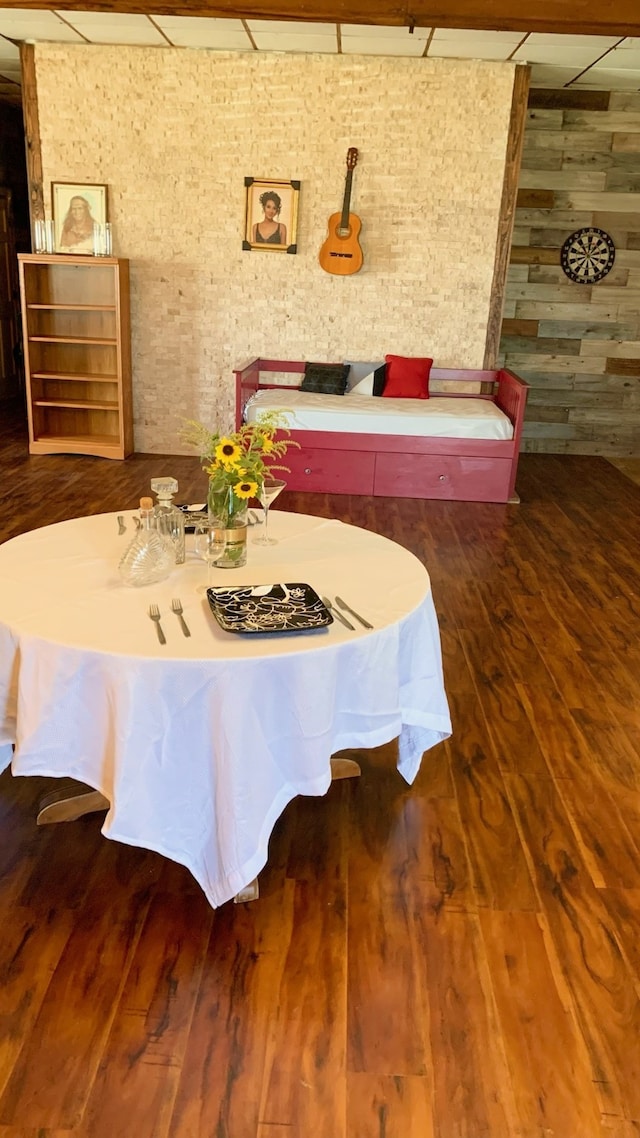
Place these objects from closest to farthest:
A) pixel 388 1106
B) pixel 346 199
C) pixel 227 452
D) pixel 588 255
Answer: pixel 388 1106 < pixel 227 452 < pixel 346 199 < pixel 588 255

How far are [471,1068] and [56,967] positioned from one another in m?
0.85

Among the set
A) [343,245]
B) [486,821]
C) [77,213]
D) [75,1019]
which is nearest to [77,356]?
[77,213]

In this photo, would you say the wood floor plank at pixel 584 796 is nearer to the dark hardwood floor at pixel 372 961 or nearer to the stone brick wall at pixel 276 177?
the dark hardwood floor at pixel 372 961

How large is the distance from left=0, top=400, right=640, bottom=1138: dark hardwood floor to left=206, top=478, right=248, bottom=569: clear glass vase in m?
0.72

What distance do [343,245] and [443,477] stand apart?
5.80 ft

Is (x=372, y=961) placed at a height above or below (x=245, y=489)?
below

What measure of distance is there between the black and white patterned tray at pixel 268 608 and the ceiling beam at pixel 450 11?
9.01 feet

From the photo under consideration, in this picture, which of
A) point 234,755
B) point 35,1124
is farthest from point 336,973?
point 35,1124

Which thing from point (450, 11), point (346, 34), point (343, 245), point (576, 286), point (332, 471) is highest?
point (346, 34)

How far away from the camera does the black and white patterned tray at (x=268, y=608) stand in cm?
178

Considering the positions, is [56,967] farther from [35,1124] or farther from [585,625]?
[585,625]

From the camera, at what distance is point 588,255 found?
21.4ft

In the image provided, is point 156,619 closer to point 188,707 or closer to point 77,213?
→ point 188,707

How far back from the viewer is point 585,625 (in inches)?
142
